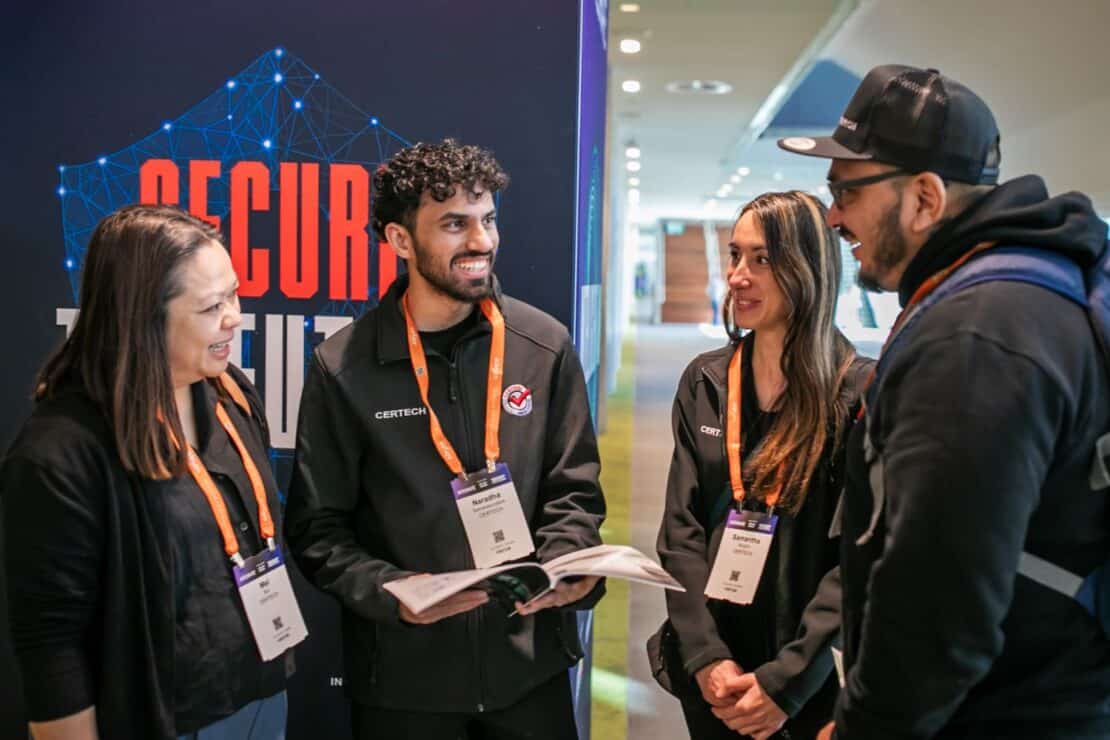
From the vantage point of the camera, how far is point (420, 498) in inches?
68.9

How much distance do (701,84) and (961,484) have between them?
787cm

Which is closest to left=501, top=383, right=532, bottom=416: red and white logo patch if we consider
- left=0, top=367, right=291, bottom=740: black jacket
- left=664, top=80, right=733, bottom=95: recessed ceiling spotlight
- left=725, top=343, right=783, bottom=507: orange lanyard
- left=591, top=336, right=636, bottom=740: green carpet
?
left=725, top=343, right=783, bottom=507: orange lanyard

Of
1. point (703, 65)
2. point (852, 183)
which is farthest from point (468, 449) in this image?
point (703, 65)

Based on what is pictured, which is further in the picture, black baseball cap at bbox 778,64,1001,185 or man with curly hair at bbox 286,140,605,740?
man with curly hair at bbox 286,140,605,740

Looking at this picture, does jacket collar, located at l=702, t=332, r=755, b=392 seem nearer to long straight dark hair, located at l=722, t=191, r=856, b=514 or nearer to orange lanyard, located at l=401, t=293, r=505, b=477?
long straight dark hair, located at l=722, t=191, r=856, b=514

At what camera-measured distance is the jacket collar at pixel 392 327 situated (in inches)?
70.6

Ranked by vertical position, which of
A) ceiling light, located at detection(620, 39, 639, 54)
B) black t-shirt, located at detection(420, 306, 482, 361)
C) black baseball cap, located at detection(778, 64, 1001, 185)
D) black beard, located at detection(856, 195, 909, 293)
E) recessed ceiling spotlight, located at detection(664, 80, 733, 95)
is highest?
recessed ceiling spotlight, located at detection(664, 80, 733, 95)

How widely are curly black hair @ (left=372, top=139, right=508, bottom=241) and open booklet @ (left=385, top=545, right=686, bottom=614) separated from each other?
0.71 metres

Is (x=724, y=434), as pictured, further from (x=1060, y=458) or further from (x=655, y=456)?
(x=655, y=456)

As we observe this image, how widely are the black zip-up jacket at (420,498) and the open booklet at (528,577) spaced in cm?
11

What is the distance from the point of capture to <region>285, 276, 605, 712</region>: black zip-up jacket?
1.75m

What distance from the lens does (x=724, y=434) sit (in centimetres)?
186


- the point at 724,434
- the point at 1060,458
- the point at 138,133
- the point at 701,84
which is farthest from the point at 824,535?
the point at 701,84

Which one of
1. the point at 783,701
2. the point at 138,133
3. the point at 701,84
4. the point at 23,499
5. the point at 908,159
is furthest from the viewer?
the point at 701,84
